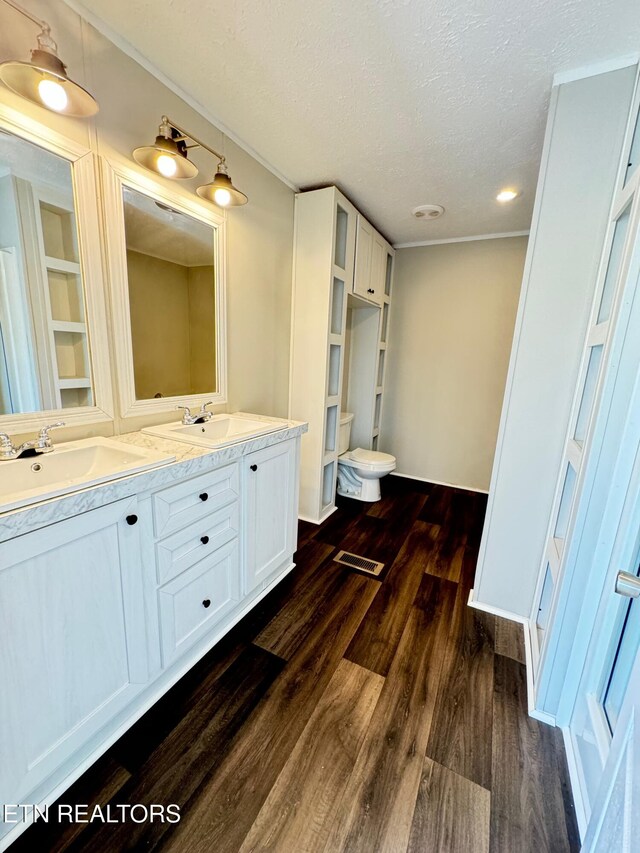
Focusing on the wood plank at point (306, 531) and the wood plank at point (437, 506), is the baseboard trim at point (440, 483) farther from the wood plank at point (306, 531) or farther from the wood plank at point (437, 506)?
the wood plank at point (306, 531)

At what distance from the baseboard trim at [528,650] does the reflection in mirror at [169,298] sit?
194 cm

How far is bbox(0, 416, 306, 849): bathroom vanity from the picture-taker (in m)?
0.89

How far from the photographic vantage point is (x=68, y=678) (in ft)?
3.29

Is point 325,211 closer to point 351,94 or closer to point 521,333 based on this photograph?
point 351,94

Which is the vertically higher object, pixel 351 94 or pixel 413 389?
pixel 351 94

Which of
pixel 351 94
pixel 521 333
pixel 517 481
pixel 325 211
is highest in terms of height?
pixel 351 94

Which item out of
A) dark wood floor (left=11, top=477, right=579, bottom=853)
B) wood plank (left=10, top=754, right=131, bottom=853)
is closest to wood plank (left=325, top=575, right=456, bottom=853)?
dark wood floor (left=11, top=477, right=579, bottom=853)

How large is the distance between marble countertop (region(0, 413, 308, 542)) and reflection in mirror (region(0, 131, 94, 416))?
0.32 meters

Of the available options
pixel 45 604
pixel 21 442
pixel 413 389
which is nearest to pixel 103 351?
pixel 21 442

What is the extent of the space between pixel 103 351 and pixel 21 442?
0.45 metres

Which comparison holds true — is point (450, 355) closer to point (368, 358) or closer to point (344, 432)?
point (368, 358)

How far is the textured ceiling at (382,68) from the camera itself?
3.92 feet

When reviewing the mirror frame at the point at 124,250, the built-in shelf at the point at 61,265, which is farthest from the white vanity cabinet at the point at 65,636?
the built-in shelf at the point at 61,265

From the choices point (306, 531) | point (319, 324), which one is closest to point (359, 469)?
point (306, 531)
